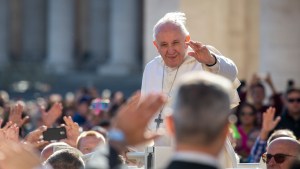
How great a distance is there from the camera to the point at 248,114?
14820mm

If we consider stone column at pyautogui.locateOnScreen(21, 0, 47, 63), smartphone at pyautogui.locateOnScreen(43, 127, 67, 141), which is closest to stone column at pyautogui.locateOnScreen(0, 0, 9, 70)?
stone column at pyautogui.locateOnScreen(21, 0, 47, 63)

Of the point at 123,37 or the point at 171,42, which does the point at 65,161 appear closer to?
the point at 171,42

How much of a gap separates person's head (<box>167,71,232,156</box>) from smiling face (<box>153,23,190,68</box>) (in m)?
3.43

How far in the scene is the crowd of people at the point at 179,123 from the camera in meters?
4.71

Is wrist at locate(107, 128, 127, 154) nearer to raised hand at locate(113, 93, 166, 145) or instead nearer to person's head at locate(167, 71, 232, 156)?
raised hand at locate(113, 93, 166, 145)

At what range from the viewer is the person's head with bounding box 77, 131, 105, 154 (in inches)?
406

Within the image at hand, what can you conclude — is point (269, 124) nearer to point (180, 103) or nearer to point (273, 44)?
point (180, 103)

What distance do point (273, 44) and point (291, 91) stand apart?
6.45m

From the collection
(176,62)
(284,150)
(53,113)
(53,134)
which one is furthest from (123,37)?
(284,150)

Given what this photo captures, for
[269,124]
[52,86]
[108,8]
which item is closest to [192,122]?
[269,124]

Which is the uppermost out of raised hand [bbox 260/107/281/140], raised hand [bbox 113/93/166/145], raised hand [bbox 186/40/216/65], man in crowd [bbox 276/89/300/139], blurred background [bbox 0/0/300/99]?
raised hand [bbox 113/93/166/145]

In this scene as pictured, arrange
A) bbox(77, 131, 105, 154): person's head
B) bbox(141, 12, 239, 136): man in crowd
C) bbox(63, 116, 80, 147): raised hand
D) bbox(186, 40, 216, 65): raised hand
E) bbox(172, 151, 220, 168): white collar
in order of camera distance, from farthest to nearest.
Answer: bbox(63, 116, 80, 147): raised hand, bbox(77, 131, 105, 154): person's head, bbox(141, 12, 239, 136): man in crowd, bbox(186, 40, 216, 65): raised hand, bbox(172, 151, 220, 168): white collar

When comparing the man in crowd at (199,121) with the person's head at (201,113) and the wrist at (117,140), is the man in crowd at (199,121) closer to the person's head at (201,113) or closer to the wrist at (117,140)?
the person's head at (201,113)

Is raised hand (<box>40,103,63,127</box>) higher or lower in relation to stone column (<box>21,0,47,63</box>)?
higher
